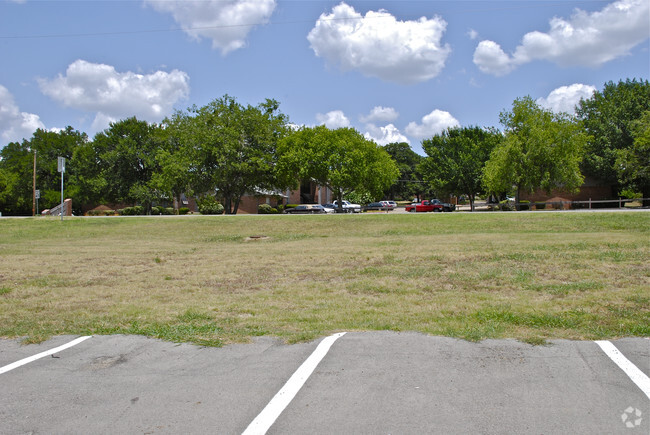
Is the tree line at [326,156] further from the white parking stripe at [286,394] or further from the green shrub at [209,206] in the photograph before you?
the white parking stripe at [286,394]

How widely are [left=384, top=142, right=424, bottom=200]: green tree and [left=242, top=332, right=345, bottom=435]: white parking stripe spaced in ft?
303

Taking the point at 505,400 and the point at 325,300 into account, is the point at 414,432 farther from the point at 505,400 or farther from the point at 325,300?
the point at 325,300

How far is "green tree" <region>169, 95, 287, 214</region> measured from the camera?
1826 inches

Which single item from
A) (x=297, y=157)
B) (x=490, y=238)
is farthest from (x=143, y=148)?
(x=490, y=238)

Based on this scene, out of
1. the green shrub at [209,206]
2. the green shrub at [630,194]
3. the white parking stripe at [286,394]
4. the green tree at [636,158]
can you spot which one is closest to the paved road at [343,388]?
the white parking stripe at [286,394]

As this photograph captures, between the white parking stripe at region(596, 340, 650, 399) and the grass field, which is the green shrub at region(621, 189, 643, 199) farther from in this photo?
the white parking stripe at region(596, 340, 650, 399)

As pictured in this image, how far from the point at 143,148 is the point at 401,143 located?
69.2m

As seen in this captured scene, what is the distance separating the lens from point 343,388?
4.23m

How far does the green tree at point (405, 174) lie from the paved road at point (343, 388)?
302ft

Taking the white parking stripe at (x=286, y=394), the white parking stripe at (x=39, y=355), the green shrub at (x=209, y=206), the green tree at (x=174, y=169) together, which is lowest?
the white parking stripe at (x=39, y=355)

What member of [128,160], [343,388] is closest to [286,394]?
[343,388]

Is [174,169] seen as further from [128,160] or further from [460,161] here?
[460,161]

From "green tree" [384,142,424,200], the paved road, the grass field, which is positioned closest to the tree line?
the grass field

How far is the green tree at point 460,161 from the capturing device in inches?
2197
